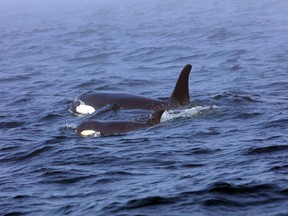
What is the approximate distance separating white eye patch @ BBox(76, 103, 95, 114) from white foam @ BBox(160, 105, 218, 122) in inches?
90.8

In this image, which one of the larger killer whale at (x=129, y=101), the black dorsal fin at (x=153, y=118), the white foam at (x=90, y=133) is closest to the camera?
the white foam at (x=90, y=133)

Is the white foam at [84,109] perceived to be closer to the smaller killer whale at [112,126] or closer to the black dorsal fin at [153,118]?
the smaller killer whale at [112,126]

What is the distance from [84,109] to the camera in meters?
16.8

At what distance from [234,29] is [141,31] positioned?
5841mm

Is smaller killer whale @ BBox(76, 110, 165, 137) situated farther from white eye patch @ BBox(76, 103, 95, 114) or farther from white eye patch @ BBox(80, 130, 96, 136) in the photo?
white eye patch @ BBox(76, 103, 95, 114)

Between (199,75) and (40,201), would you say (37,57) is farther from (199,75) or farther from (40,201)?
(40,201)

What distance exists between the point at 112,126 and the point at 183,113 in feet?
6.15

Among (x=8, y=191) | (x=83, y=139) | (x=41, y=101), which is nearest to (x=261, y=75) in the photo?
(x=41, y=101)

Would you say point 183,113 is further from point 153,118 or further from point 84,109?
point 84,109

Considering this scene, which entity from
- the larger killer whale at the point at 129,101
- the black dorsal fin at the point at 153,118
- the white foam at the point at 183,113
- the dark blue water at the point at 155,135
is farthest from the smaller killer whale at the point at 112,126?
the larger killer whale at the point at 129,101

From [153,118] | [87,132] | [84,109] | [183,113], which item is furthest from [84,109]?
[153,118]

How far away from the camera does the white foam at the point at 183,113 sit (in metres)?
14.6

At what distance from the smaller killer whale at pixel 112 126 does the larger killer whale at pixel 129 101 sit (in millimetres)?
1529

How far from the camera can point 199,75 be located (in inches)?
853
